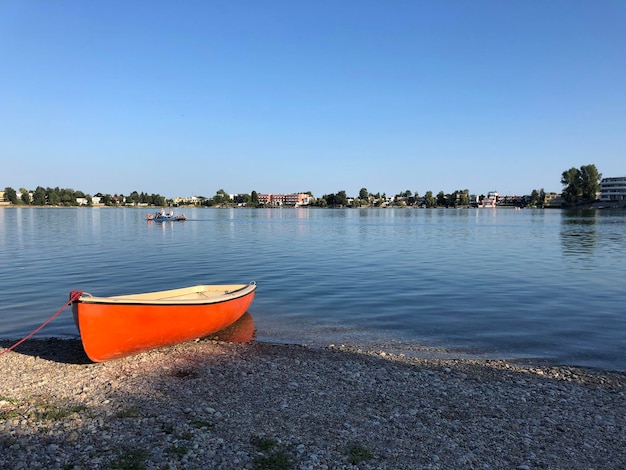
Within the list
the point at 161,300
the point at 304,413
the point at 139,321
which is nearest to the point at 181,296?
the point at 161,300

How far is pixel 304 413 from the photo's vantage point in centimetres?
752

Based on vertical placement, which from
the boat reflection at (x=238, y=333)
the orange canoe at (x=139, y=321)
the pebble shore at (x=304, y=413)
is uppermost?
the orange canoe at (x=139, y=321)

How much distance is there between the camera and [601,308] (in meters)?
17.4

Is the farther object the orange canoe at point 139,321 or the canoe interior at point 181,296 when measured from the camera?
the canoe interior at point 181,296

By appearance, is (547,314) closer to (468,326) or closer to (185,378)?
(468,326)

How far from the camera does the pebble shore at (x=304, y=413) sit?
5973mm

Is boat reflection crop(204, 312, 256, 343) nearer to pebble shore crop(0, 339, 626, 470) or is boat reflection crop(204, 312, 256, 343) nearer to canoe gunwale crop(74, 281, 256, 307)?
canoe gunwale crop(74, 281, 256, 307)

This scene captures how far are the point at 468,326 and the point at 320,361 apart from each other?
21.7ft

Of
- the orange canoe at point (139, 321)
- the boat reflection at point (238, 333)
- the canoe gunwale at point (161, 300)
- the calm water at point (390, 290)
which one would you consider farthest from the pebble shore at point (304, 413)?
the calm water at point (390, 290)

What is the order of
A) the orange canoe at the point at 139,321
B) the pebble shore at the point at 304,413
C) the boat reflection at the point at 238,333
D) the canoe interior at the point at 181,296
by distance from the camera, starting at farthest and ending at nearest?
the boat reflection at the point at 238,333
the canoe interior at the point at 181,296
the orange canoe at the point at 139,321
the pebble shore at the point at 304,413

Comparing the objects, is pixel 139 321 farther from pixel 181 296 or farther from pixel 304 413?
pixel 304 413

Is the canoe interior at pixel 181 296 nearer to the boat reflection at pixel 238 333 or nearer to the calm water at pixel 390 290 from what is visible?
the boat reflection at pixel 238 333

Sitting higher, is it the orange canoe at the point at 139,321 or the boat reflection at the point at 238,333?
the orange canoe at the point at 139,321

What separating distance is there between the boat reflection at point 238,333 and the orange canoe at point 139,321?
309 millimetres
